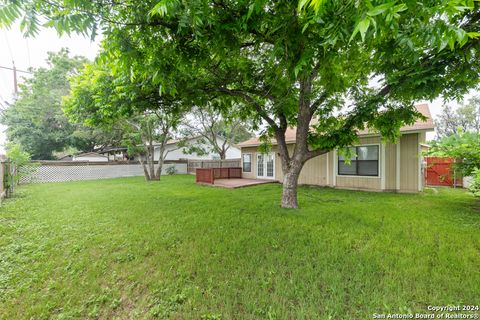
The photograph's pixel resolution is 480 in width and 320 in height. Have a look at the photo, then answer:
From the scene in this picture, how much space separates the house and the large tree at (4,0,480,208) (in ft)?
11.4

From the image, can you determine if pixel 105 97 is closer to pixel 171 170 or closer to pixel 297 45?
pixel 297 45

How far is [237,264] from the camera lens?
302 cm

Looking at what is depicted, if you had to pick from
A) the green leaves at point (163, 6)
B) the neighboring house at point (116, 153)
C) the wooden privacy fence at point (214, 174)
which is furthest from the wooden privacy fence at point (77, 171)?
the green leaves at point (163, 6)

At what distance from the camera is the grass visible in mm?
2303

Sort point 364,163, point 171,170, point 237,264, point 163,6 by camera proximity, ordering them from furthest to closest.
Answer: point 171,170 → point 364,163 → point 237,264 → point 163,6

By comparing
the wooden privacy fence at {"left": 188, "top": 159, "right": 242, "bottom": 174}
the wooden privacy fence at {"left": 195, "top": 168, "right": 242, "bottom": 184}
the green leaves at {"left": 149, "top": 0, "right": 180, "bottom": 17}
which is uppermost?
the green leaves at {"left": 149, "top": 0, "right": 180, "bottom": 17}

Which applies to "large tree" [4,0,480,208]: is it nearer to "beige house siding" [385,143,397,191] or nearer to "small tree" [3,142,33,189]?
"beige house siding" [385,143,397,191]

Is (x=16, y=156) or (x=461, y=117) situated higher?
(x=461, y=117)

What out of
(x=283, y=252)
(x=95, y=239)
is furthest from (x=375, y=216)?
(x=95, y=239)

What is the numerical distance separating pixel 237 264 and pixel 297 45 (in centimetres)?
294

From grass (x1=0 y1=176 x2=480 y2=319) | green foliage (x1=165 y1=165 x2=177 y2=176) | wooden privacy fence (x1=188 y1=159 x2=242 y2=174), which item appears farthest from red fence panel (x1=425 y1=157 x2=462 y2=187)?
green foliage (x1=165 y1=165 x2=177 y2=176)

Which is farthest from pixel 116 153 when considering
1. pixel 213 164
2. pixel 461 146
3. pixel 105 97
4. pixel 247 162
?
pixel 461 146

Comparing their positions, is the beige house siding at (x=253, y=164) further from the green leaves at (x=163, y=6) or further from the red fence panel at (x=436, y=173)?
the green leaves at (x=163, y=6)

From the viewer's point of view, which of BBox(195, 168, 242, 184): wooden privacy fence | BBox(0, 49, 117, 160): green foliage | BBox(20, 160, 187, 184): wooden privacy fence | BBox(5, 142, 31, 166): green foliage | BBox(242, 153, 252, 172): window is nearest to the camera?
BBox(5, 142, 31, 166): green foliage
